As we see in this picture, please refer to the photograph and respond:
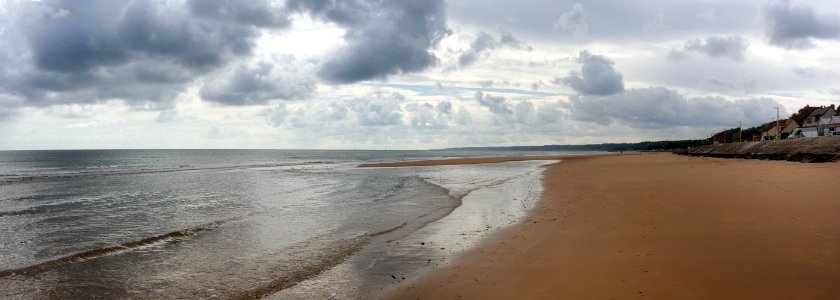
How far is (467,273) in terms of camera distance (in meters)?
8.73

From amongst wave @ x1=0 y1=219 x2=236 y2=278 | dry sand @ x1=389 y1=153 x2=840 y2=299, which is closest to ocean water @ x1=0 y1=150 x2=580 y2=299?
wave @ x1=0 y1=219 x2=236 y2=278

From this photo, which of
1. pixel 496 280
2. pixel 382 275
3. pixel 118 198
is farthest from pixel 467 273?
pixel 118 198

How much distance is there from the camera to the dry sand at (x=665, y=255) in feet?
22.5

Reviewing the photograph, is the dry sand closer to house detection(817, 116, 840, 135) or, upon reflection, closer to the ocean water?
the ocean water

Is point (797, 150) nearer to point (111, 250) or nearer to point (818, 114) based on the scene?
point (111, 250)

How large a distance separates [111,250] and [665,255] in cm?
1354

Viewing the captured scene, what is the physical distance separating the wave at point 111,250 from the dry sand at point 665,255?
8.59 m

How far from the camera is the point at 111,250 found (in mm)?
12117

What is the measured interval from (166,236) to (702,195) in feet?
62.2

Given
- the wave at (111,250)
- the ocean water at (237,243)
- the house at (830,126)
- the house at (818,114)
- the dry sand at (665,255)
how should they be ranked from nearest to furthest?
the dry sand at (665,255)
the ocean water at (237,243)
the wave at (111,250)
the house at (830,126)
the house at (818,114)

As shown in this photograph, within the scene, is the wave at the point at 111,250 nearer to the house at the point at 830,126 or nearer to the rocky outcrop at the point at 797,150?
the rocky outcrop at the point at 797,150

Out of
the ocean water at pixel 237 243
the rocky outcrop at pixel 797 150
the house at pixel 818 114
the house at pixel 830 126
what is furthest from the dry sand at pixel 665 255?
the house at pixel 818 114

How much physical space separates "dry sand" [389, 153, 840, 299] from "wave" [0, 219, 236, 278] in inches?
338

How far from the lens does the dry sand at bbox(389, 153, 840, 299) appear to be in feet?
22.5
